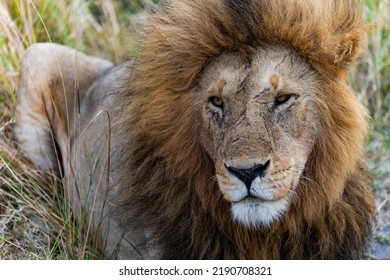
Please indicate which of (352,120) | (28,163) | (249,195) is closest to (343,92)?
(352,120)

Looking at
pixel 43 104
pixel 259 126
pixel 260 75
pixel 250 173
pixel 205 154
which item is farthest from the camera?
pixel 43 104

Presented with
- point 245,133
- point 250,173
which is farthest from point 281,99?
point 250,173

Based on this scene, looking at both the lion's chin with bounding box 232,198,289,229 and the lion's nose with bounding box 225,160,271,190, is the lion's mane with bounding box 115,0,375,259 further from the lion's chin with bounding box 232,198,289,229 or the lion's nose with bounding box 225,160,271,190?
the lion's nose with bounding box 225,160,271,190

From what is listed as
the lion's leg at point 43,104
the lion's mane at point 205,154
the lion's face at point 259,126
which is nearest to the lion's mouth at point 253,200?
the lion's face at point 259,126

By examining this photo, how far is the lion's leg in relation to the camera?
4.93 m

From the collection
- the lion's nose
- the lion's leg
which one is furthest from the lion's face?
the lion's leg

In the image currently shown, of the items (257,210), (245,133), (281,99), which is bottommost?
(257,210)

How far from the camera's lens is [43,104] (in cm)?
490

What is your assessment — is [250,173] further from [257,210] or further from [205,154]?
[205,154]

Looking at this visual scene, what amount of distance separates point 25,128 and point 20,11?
3.23 ft

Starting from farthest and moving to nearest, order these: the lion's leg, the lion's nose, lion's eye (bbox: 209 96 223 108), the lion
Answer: the lion's leg → lion's eye (bbox: 209 96 223 108) → the lion → the lion's nose

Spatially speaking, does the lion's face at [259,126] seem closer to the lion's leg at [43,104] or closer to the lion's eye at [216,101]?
the lion's eye at [216,101]

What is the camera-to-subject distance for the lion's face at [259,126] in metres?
3.04

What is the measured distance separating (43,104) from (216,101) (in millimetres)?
1931
